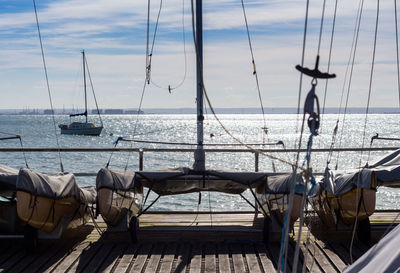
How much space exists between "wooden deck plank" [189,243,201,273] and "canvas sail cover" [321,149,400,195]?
199 cm

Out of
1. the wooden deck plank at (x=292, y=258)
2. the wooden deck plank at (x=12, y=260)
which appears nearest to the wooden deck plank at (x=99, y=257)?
the wooden deck plank at (x=12, y=260)

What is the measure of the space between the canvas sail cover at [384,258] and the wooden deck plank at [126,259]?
339cm

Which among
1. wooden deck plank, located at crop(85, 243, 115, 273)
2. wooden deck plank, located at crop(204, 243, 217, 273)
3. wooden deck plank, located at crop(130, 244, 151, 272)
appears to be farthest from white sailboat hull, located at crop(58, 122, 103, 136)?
wooden deck plank, located at crop(204, 243, 217, 273)

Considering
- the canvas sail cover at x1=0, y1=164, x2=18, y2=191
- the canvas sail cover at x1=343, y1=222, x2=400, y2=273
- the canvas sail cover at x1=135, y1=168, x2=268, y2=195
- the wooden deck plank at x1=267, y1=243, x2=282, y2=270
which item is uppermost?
the canvas sail cover at x1=343, y1=222, x2=400, y2=273

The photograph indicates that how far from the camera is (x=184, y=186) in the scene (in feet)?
26.5

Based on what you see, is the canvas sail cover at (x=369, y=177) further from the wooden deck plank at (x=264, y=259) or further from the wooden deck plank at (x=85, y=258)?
the wooden deck plank at (x=85, y=258)

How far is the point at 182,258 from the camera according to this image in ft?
21.9

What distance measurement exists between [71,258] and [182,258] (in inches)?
54.4

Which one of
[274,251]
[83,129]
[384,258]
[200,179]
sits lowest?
[83,129]

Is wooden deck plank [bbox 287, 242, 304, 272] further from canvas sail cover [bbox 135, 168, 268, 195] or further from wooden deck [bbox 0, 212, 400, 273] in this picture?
canvas sail cover [bbox 135, 168, 268, 195]

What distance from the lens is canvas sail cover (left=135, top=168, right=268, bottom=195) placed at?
7710 millimetres

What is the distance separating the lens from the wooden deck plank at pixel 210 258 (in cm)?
627

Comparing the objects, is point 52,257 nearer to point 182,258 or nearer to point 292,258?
point 182,258

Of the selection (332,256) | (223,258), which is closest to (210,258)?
(223,258)
